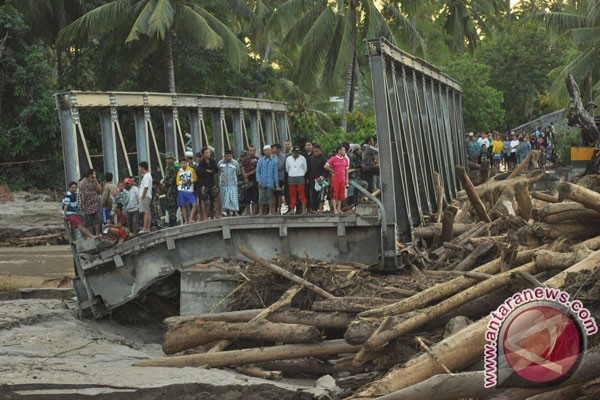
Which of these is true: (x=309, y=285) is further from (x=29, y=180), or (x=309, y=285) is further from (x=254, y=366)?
(x=29, y=180)

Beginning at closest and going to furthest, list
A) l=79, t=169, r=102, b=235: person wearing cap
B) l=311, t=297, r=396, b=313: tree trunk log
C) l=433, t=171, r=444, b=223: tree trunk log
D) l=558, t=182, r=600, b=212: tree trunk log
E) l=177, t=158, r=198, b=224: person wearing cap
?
l=558, t=182, r=600, b=212: tree trunk log → l=311, t=297, r=396, b=313: tree trunk log → l=177, t=158, r=198, b=224: person wearing cap → l=79, t=169, r=102, b=235: person wearing cap → l=433, t=171, r=444, b=223: tree trunk log

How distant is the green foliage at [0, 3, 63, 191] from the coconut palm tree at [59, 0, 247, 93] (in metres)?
2.70

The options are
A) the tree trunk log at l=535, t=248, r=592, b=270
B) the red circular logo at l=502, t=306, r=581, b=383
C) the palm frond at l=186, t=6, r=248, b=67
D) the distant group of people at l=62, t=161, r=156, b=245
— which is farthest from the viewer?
the palm frond at l=186, t=6, r=248, b=67

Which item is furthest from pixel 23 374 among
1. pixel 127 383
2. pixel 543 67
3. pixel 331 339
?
pixel 543 67

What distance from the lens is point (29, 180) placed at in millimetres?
38312

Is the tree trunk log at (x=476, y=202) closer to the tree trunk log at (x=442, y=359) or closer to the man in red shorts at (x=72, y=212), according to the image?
the man in red shorts at (x=72, y=212)

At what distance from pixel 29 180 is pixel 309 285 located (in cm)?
2556

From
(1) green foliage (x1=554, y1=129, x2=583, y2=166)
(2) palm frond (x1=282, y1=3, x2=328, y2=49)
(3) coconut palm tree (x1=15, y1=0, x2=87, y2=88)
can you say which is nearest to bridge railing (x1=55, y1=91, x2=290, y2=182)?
(2) palm frond (x1=282, y1=3, x2=328, y2=49)

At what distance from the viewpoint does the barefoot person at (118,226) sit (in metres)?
18.4

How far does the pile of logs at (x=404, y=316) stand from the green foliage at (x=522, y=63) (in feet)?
133

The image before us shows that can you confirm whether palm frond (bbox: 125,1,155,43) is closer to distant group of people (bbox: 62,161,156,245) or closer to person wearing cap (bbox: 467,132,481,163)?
person wearing cap (bbox: 467,132,481,163)

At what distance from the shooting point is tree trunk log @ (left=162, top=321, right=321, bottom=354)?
13781 mm

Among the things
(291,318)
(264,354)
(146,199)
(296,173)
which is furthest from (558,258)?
(146,199)

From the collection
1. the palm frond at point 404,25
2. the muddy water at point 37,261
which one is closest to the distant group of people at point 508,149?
the palm frond at point 404,25
